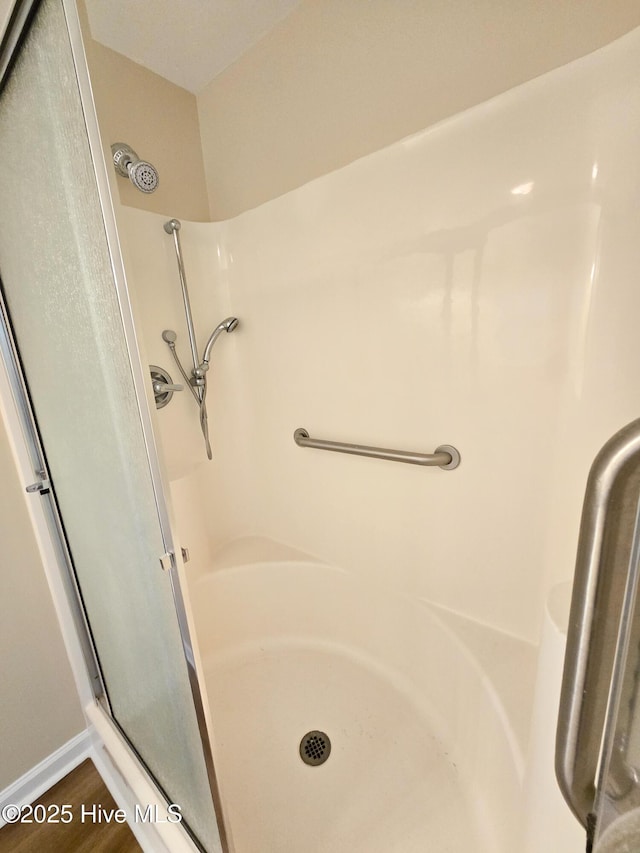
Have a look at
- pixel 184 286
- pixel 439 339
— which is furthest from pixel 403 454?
pixel 184 286

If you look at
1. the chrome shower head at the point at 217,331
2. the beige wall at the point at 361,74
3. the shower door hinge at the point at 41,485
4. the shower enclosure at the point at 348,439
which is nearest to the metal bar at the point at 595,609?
the shower enclosure at the point at 348,439

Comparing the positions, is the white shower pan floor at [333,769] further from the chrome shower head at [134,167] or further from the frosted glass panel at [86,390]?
the chrome shower head at [134,167]

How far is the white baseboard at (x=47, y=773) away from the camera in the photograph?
1.01m

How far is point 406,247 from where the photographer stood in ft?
3.33

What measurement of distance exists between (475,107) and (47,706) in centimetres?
211

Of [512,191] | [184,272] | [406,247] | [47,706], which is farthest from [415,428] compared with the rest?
[47,706]

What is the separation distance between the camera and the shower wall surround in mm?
765

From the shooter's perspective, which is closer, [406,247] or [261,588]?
[406,247]

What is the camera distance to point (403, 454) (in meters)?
1.11

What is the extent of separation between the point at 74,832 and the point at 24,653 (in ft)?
1.69

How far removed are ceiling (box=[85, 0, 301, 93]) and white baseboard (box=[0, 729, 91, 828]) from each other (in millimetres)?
2331

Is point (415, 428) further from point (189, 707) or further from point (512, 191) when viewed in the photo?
point (189, 707)

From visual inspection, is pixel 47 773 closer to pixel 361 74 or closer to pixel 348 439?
pixel 348 439

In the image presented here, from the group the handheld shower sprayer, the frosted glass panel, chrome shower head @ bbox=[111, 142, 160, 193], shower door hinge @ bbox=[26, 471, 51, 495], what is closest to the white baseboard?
the frosted glass panel
